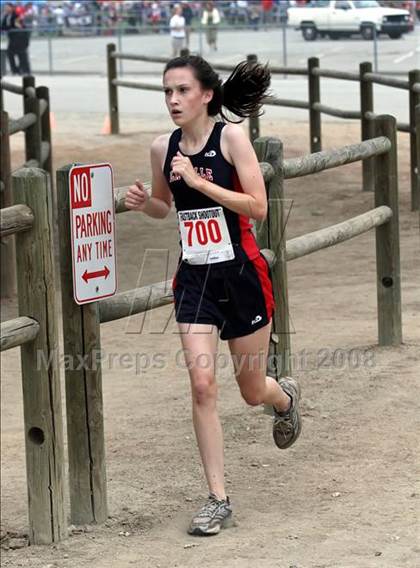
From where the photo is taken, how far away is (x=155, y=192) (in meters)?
4.80

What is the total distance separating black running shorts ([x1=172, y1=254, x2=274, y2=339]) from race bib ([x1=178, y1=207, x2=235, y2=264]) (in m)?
0.03

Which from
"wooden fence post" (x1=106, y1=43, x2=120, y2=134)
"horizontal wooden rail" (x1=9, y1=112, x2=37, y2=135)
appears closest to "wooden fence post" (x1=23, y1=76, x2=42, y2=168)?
"horizontal wooden rail" (x1=9, y1=112, x2=37, y2=135)

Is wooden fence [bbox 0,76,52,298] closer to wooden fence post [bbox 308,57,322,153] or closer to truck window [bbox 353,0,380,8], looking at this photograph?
wooden fence post [bbox 308,57,322,153]

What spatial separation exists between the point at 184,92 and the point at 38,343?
103 cm

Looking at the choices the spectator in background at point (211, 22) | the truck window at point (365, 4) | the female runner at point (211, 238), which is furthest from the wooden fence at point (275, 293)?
the truck window at point (365, 4)

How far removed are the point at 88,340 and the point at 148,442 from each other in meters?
1.50

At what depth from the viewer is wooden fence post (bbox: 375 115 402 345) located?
6.99 m

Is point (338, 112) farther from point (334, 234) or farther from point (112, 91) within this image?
point (334, 234)

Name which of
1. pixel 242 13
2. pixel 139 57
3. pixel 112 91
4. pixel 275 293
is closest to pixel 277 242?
pixel 275 293

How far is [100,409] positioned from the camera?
489 centimetres

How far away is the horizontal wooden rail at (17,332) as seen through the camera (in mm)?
4504

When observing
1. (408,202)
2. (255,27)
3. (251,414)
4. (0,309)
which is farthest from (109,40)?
(251,414)

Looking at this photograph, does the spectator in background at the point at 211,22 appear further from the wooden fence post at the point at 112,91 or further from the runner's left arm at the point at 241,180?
the runner's left arm at the point at 241,180

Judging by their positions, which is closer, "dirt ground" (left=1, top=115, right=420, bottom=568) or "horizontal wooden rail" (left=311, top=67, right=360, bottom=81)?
"dirt ground" (left=1, top=115, right=420, bottom=568)
